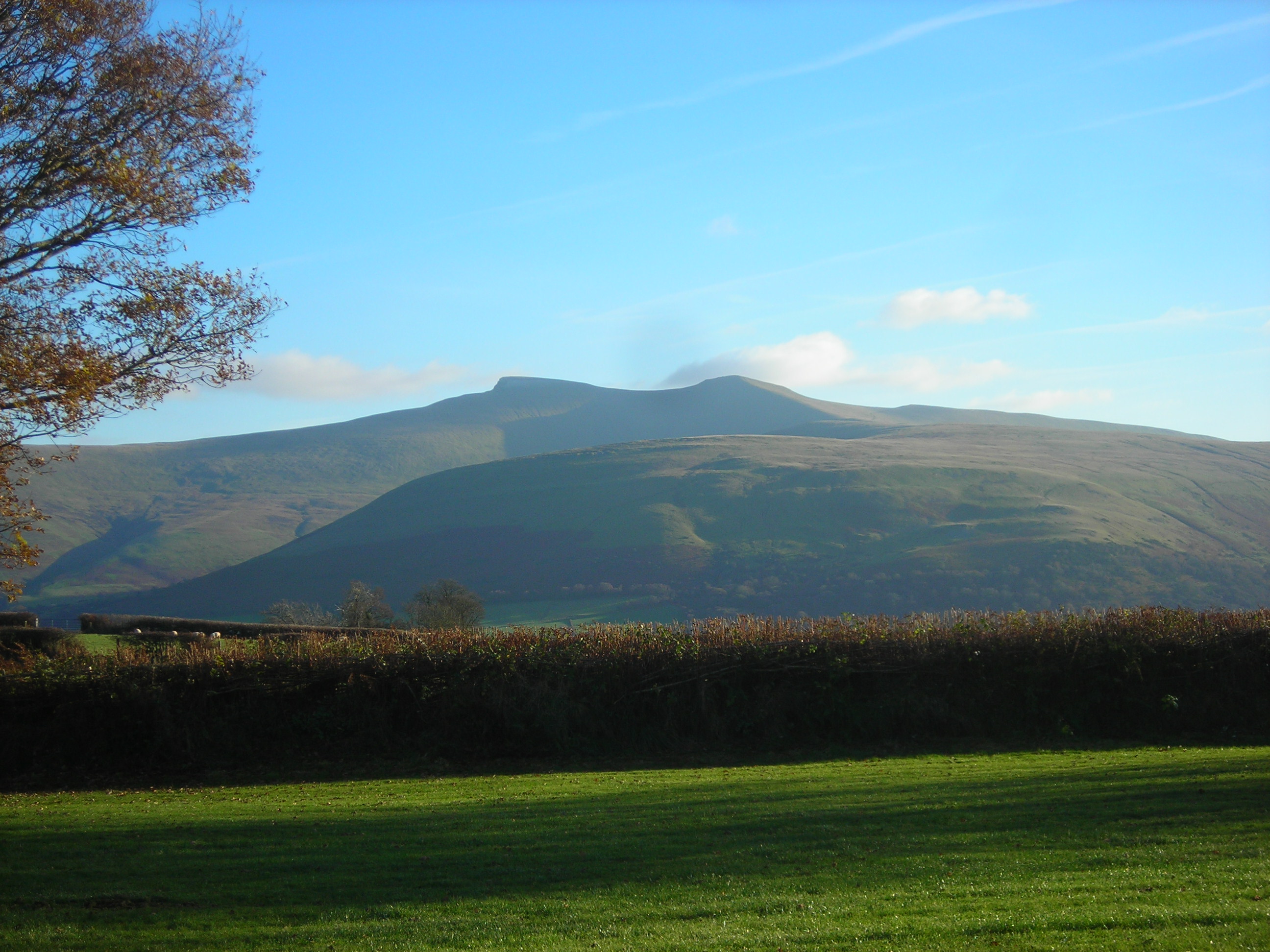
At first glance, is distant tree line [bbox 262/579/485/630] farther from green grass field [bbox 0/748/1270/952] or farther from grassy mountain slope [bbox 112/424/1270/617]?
grassy mountain slope [bbox 112/424/1270/617]

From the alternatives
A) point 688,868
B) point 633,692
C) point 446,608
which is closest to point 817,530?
point 446,608

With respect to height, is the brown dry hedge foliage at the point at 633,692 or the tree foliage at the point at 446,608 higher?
the brown dry hedge foliage at the point at 633,692

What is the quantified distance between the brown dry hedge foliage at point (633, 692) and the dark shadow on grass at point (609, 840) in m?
7.91

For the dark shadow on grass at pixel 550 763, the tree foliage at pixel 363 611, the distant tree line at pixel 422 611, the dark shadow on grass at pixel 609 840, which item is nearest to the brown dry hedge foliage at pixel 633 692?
the dark shadow on grass at pixel 550 763

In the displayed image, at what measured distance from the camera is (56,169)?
1420cm

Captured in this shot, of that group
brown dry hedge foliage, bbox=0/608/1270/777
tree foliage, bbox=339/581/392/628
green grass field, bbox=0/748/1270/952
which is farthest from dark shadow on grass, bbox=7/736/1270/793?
tree foliage, bbox=339/581/392/628

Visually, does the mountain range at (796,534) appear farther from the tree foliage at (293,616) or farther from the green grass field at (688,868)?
the green grass field at (688,868)

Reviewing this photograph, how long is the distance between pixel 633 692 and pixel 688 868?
1337 centimetres

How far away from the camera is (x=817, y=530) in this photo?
140 m

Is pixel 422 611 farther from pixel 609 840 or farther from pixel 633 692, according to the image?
pixel 609 840

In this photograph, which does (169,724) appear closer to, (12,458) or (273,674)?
(273,674)

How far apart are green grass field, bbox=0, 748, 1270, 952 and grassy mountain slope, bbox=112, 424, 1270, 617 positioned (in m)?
98.4

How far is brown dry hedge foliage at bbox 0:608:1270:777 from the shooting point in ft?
72.5

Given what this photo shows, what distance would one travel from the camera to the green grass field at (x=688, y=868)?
766 centimetres
